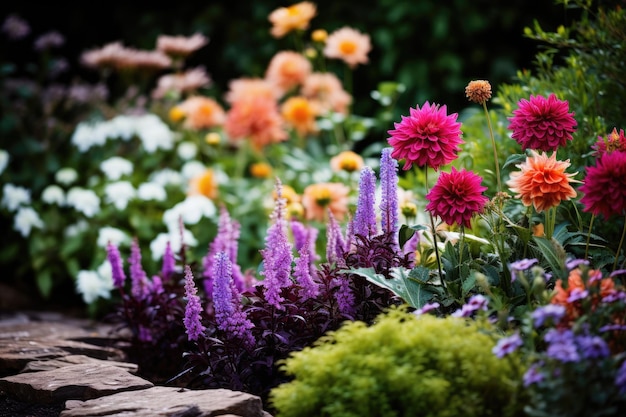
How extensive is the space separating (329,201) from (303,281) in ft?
3.19

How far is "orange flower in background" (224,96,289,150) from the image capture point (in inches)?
173

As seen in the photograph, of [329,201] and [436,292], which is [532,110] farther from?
[329,201]

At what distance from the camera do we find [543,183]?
7.16 feet

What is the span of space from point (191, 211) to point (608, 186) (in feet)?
8.10

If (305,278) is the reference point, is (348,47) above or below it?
above

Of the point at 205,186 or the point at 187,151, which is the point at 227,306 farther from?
the point at 187,151

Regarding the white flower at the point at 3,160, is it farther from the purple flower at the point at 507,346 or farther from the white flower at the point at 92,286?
the purple flower at the point at 507,346

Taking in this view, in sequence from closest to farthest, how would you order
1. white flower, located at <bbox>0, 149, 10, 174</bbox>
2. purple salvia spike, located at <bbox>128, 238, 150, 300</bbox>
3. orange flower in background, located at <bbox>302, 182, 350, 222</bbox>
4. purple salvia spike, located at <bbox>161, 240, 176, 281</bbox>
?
1. purple salvia spike, located at <bbox>128, 238, 150, 300</bbox>
2. purple salvia spike, located at <bbox>161, 240, 176, 281</bbox>
3. orange flower in background, located at <bbox>302, 182, 350, 222</bbox>
4. white flower, located at <bbox>0, 149, 10, 174</bbox>

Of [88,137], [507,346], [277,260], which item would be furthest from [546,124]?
[88,137]

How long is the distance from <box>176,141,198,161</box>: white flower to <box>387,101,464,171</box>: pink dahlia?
2720 millimetres

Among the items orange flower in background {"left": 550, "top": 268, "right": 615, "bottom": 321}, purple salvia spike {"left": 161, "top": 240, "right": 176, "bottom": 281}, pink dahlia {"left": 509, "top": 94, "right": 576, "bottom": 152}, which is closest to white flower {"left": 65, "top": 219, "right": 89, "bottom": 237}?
purple salvia spike {"left": 161, "top": 240, "right": 176, "bottom": 281}

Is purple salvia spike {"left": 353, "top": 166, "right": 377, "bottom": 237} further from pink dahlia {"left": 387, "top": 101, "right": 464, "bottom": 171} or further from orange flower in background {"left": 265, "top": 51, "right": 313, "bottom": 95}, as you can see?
orange flower in background {"left": 265, "top": 51, "right": 313, "bottom": 95}

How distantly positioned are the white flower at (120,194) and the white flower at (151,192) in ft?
0.21

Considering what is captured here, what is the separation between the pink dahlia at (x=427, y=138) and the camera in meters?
2.23
